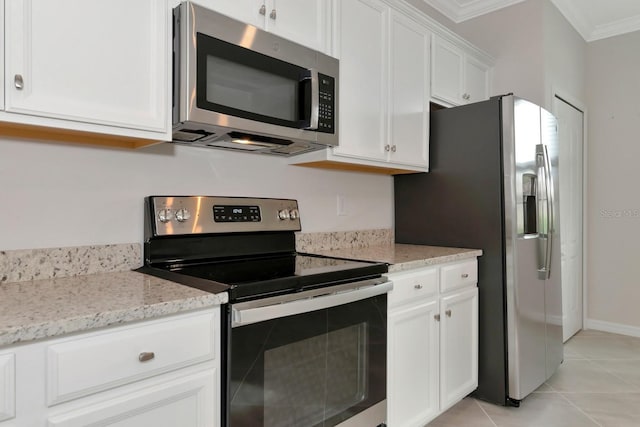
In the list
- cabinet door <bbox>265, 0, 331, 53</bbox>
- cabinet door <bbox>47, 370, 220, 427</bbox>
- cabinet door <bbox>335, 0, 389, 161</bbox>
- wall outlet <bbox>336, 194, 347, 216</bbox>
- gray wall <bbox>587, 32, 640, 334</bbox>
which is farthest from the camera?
gray wall <bbox>587, 32, 640, 334</bbox>

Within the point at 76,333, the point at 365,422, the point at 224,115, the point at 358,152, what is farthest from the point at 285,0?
the point at 365,422

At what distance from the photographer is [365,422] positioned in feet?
5.38

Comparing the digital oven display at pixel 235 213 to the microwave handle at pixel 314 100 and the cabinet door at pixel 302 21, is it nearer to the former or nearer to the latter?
the microwave handle at pixel 314 100

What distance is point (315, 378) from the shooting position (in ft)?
4.71

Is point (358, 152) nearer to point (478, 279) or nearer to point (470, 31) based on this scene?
point (478, 279)

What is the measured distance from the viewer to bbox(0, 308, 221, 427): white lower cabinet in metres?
0.88

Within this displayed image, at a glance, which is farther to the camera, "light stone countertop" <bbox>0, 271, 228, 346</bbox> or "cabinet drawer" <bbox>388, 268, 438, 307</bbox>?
"cabinet drawer" <bbox>388, 268, 438, 307</bbox>

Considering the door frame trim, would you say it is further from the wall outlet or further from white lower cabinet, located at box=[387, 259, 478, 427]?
the wall outlet

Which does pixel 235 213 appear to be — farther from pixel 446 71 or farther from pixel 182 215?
pixel 446 71

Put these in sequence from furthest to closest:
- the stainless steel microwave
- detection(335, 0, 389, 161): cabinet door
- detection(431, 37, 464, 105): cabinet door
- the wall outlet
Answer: detection(431, 37, 464, 105): cabinet door, the wall outlet, detection(335, 0, 389, 161): cabinet door, the stainless steel microwave

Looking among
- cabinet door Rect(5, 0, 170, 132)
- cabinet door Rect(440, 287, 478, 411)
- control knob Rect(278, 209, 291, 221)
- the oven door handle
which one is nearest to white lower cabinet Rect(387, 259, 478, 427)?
cabinet door Rect(440, 287, 478, 411)

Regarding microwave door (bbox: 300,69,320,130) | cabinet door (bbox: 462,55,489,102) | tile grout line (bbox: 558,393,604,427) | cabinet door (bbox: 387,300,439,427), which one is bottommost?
tile grout line (bbox: 558,393,604,427)

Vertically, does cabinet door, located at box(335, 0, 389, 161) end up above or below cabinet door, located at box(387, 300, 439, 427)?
above

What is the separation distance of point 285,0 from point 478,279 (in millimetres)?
1738
